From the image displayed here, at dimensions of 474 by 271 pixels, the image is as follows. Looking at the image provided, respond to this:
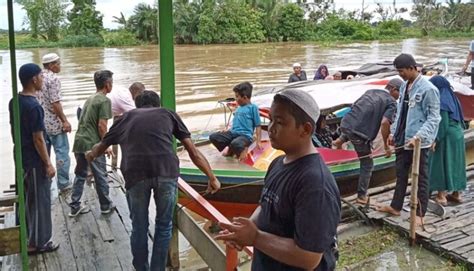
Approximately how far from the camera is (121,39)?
43.2 meters

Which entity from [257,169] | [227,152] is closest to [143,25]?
[227,152]

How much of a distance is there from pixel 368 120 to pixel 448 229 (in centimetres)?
154

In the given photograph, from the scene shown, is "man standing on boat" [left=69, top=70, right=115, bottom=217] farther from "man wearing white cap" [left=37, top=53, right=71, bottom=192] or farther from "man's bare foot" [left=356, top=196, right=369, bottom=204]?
"man's bare foot" [left=356, top=196, right=369, bottom=204]

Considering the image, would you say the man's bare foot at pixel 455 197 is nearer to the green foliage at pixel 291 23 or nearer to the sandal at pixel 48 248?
the sandal at pixel 48 248

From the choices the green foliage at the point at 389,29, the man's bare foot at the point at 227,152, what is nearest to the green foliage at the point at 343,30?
the green foliage at the point at 389,29

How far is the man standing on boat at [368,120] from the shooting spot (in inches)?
236

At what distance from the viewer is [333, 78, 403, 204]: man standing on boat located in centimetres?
598

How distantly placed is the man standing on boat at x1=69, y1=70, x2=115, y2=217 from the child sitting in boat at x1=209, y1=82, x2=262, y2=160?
5.88 feet

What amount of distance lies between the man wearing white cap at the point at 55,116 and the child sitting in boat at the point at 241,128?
6.55 feet

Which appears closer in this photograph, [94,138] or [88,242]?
[88,242]

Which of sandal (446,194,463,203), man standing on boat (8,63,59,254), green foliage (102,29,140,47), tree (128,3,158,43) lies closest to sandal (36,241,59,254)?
man standing on boat (8,63,59,254)

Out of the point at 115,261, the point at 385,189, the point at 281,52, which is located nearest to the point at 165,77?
the point at 115,261

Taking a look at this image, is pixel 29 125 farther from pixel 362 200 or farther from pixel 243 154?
pixel 362 200

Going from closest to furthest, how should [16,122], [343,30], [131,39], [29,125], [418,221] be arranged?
[16,122] < [29,125] < [418,221] < [131,39] < [343,30]
